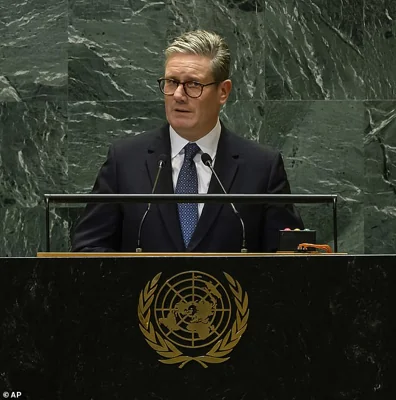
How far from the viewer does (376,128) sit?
5168 millimetres

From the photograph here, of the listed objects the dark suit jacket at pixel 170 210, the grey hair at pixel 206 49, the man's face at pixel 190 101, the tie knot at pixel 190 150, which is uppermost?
the grey hair at pixel 206 49

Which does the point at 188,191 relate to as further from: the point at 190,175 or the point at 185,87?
the point at 185,87

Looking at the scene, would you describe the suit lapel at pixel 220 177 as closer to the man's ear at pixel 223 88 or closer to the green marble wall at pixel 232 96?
the man's ear at pixel 223 88

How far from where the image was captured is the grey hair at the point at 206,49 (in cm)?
363

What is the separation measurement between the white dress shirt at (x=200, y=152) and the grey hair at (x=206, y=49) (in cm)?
21

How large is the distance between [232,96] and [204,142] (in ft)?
4.82
